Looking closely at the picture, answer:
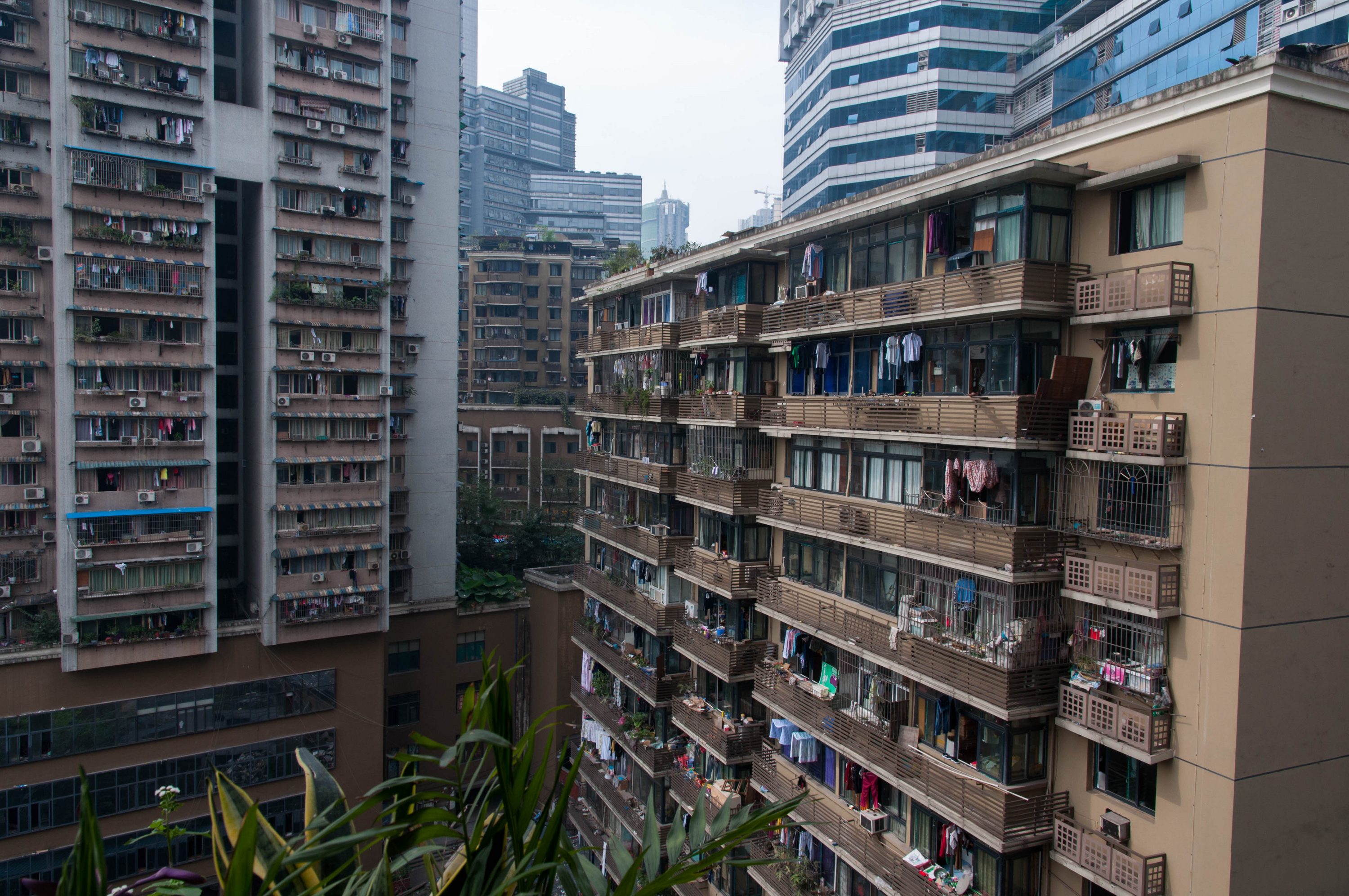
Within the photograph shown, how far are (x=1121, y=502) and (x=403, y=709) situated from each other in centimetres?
3222

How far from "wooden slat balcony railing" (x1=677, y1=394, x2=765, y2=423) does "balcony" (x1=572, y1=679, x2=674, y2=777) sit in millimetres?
10440

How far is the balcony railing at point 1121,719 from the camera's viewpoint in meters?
12.0

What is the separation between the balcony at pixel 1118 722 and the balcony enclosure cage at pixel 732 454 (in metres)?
11.0

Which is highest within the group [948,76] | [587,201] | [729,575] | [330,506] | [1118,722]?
[587,201]

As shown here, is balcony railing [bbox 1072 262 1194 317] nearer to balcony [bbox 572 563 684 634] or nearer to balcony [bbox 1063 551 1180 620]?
balcony [bbox 1063 551 1180 620]

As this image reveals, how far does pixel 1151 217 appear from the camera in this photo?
41.6 feet

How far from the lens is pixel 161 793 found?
1212 centimetres

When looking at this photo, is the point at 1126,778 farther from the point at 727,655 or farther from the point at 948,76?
the point at 948,76

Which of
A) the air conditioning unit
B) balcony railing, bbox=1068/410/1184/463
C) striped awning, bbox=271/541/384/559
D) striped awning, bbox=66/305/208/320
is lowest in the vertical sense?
the air conditioning unit

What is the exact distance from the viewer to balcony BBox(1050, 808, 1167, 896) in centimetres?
1218

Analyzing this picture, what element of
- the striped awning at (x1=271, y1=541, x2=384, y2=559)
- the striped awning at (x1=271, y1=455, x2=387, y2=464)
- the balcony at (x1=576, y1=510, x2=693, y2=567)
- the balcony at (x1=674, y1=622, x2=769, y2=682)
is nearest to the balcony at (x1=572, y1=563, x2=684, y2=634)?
the balcony at (x1=576, y1=510, x2=693, y2=567)

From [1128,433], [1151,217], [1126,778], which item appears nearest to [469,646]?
[1126,778]

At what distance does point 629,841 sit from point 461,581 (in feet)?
51.1

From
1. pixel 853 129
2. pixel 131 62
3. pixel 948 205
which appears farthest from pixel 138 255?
pixel 853 129
